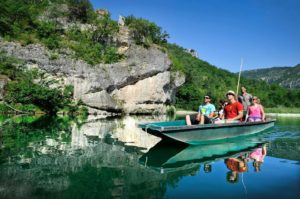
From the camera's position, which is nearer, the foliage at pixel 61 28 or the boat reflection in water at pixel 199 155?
the boat reflection in water at pixel 199 155

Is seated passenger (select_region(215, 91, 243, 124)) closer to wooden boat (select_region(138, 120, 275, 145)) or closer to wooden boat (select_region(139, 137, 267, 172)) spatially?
wooden boat (select_region(138, 120, 275, 145))

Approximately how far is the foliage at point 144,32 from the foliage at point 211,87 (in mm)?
21005

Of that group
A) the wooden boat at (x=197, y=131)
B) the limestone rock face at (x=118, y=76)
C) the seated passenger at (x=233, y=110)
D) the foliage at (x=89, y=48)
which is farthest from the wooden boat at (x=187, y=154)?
the foliage at (x=89, y=48)

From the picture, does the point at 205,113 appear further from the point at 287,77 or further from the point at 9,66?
the point at 287,77

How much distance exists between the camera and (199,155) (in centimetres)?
959

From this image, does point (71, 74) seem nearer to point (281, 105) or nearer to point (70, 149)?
point (70, 149)

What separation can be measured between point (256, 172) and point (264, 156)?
8.30ft

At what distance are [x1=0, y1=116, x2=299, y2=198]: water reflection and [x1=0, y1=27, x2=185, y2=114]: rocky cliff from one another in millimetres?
25159

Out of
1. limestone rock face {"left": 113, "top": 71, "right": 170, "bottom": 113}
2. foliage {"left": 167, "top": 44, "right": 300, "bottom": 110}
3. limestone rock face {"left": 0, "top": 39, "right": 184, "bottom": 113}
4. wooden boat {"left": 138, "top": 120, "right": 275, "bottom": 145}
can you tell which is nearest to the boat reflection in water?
wooden boat {"left": 138, "top": 120, "right": 275, "bottom": 145}

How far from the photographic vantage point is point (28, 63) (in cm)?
3506

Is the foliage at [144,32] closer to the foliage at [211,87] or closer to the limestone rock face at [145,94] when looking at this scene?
the limestone rock face at [145,94]

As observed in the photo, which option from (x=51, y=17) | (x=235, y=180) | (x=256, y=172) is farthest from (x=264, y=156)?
(x=51, y=17)

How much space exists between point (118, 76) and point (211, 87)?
153 feet

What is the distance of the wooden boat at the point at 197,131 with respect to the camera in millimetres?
10242
